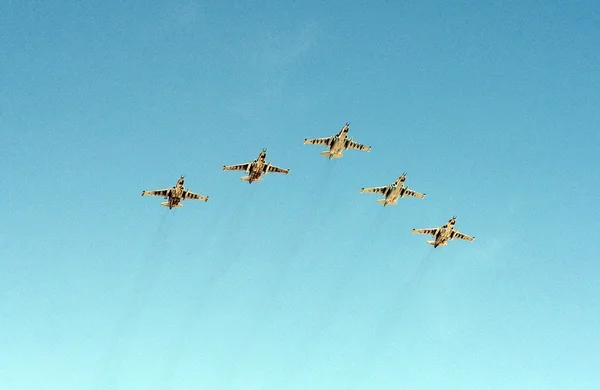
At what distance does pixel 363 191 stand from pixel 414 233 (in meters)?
20.5

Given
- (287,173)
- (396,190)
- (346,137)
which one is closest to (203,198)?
(287,173)

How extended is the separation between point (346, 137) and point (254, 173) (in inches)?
1064

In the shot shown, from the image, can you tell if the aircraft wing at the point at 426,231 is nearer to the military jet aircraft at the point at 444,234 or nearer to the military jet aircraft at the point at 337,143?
the military jet aircraft at the point at 444,234

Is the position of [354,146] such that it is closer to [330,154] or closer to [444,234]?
[330,154]

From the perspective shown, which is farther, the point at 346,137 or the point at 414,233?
the point at 414,233

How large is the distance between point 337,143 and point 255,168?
77.1 feet

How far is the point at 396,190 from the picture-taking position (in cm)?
17612

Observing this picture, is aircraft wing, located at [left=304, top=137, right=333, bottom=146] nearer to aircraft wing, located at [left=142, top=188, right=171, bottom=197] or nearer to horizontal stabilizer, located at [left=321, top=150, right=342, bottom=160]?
horizontal stabilizer, located at [left=321, top=150, right=342, bottom=160]

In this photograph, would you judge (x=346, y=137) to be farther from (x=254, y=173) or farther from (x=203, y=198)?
(x=203, y=198)

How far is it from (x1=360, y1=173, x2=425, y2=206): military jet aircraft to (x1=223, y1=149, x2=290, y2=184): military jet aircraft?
102ft

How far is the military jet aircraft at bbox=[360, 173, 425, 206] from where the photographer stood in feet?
575

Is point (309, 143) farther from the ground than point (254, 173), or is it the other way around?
point (309, 143)

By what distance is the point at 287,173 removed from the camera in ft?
569

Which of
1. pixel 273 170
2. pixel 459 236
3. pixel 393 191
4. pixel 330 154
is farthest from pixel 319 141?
pixel 459 236
